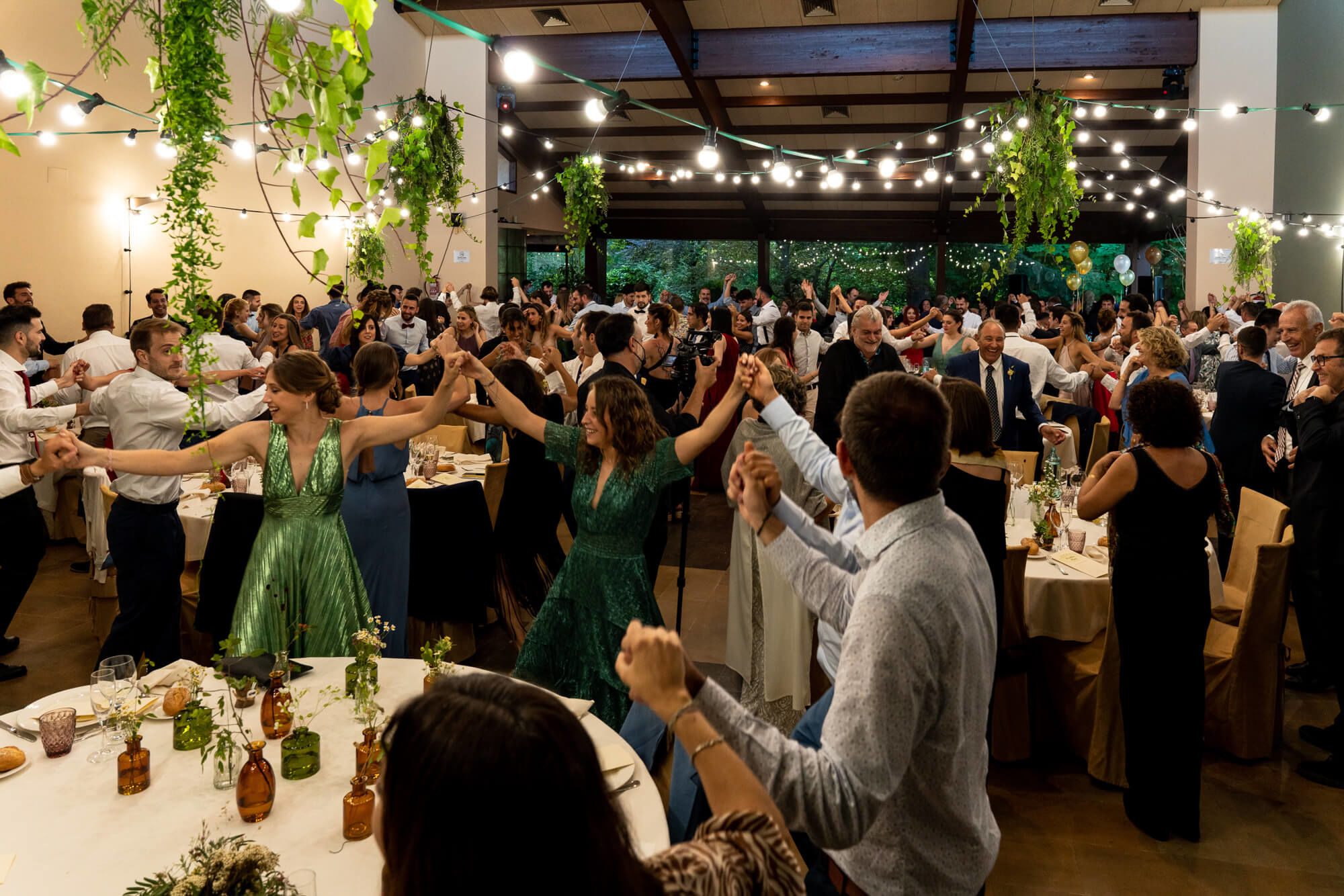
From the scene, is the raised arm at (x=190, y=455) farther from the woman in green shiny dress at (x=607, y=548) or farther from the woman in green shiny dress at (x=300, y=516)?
the woman in green shiny dress at (x=607, y=548)

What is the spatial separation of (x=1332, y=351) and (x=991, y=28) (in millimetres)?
9398

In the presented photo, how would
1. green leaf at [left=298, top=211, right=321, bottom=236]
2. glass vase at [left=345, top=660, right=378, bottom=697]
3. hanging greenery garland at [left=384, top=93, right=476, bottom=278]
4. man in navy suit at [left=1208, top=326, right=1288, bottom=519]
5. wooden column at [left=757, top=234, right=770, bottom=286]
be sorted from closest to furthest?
green leaf at [left=298, top=211, right=321, bottom=236] → glass vase at [left=345, top=660, right=378, bottom=697] → hanging greenery garland at [left=384, top=93, right=476, bottom=278] → man in navy suit at [left=1208, top=326, right=1288, bottom=519] → wooden column at [left=757, top=234, right=770, bottom=286]

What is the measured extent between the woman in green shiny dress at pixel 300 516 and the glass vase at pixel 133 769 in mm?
1073

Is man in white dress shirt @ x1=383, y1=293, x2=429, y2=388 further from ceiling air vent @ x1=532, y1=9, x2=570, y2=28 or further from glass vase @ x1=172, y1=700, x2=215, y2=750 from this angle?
glass vase @ x1=172, y1=700, x2=215, y2=750

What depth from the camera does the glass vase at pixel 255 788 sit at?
175 cm

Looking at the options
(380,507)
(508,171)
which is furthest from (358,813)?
(508,171)

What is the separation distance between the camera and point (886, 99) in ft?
45.5

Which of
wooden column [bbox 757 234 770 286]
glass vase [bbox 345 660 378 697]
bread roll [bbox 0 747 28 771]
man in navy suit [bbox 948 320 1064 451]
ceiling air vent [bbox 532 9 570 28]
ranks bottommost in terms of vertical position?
bread roll [bbox 0 747 28 771]

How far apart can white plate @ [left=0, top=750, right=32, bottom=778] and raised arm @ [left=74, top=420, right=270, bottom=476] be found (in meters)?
0.97

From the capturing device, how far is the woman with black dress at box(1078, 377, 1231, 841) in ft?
9.89

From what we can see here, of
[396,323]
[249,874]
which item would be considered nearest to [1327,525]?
[249,874]

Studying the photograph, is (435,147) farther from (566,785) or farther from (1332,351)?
(566,785)

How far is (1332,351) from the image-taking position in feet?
12.6

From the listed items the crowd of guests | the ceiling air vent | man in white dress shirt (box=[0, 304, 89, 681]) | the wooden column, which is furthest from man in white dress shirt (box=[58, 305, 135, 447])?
the wooden column
